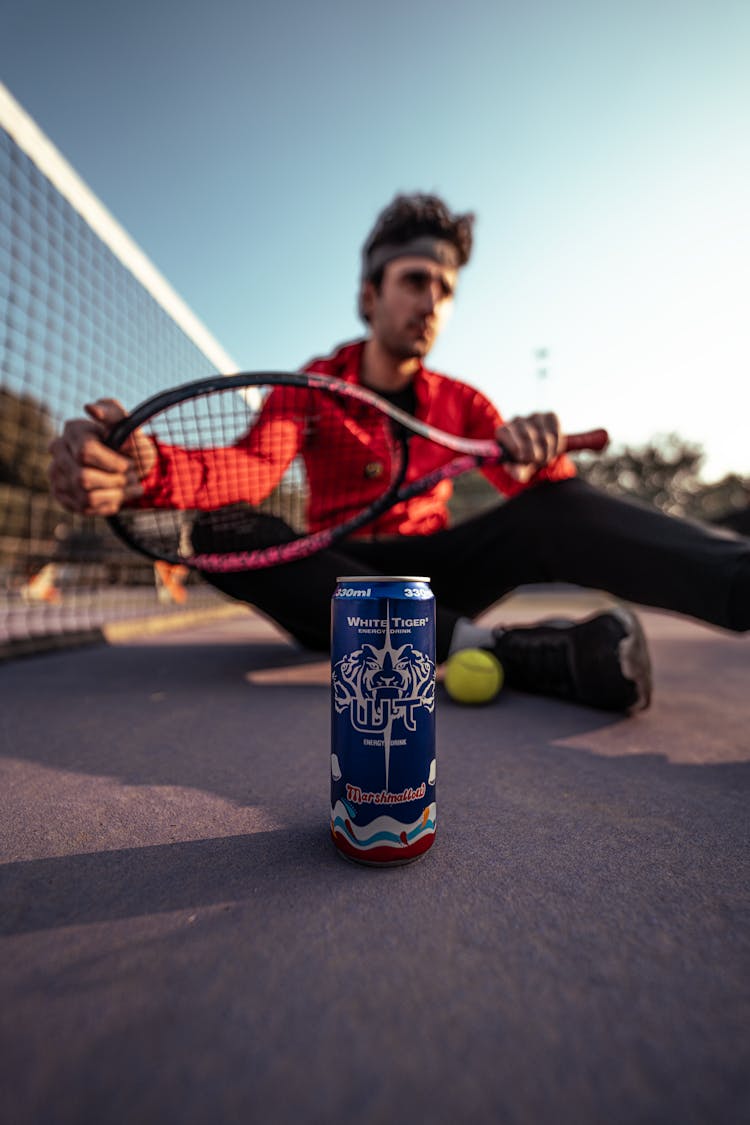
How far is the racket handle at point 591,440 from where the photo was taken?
167 cm

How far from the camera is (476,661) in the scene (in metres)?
1.71

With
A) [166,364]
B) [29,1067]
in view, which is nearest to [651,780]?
[29,1067]

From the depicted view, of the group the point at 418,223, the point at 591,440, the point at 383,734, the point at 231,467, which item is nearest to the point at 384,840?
the point at 383,734

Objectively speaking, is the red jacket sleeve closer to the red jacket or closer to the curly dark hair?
the red jacket

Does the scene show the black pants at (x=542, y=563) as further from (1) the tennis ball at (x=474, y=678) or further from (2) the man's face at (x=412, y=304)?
(2) the man's face at (x=412, y=304)

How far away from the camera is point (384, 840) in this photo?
76 centimetres

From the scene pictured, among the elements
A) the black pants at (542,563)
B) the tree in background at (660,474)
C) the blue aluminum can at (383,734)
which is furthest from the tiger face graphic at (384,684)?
the tree in background at (660,474)

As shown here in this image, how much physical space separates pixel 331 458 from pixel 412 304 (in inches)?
27.0

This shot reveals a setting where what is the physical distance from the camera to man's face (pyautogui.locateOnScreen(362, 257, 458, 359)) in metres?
2.11

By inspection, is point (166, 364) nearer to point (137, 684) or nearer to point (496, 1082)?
point (137, 684)

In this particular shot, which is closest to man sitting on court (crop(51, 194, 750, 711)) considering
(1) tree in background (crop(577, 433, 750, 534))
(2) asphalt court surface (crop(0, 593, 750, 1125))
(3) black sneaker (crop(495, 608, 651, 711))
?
(3) black sneaker (crop(495, 608, 651, 711))

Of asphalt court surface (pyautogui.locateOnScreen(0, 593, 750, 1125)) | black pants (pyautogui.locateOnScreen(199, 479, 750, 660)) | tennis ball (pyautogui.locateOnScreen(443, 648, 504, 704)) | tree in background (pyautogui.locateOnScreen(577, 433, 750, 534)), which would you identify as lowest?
asphalt court surface (pyautogui.locateOnScreen(0, 593, 750, 1125))

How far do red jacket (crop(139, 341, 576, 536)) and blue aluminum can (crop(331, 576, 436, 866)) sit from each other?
2.97ft

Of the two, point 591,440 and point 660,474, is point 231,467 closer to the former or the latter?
point 591,440
